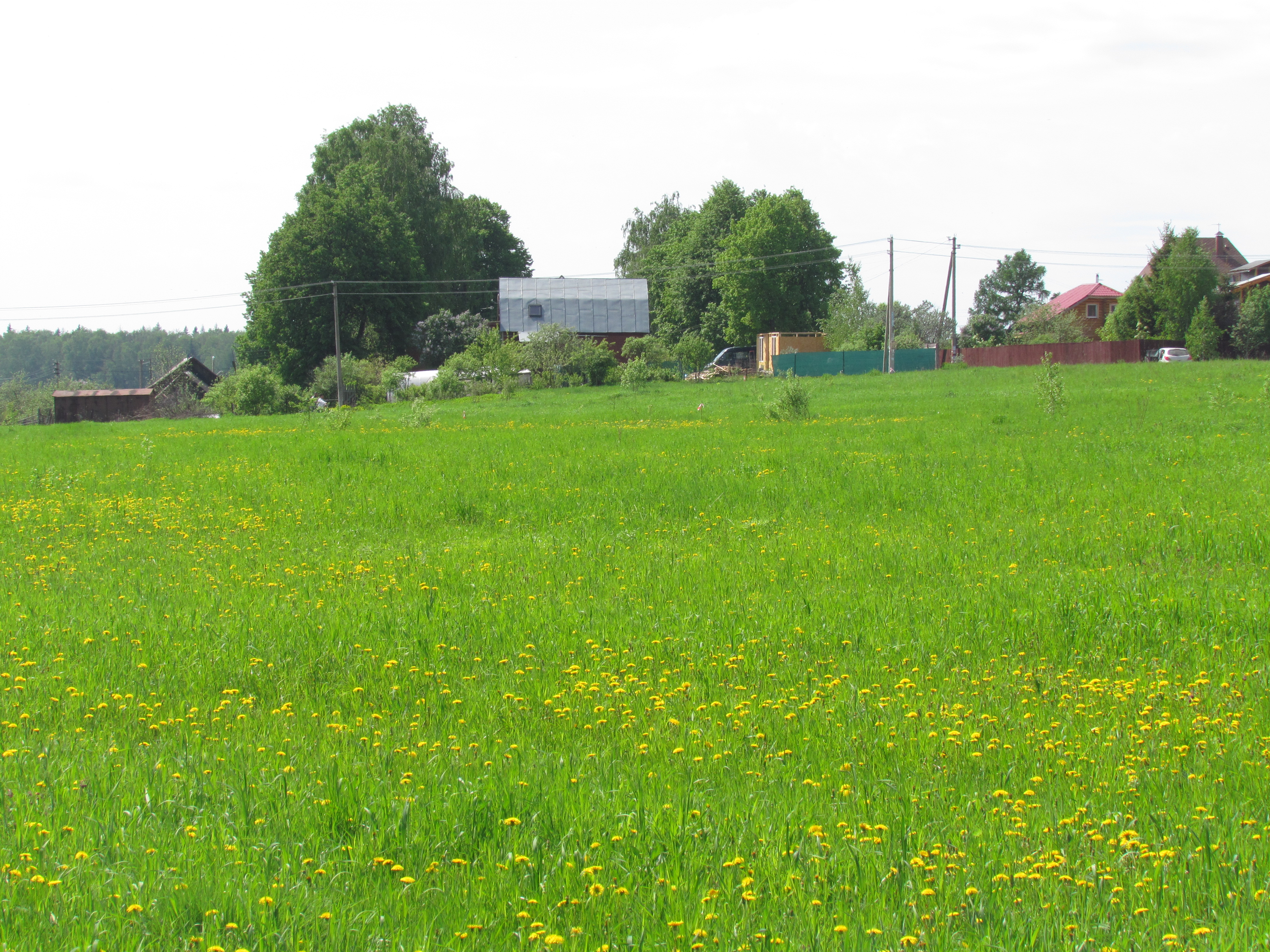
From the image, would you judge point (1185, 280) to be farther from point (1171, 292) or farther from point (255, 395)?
point (255, 395)

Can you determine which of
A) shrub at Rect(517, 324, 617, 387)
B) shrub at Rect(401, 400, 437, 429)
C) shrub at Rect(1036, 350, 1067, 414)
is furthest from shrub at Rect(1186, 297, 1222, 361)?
shrub at Rect(401, 400, 437, 429)

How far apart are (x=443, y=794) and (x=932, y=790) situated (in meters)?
2.20

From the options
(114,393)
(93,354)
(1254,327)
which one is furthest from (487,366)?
(93,354)

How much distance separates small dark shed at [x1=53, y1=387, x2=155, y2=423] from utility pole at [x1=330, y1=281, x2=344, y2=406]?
1094 cm

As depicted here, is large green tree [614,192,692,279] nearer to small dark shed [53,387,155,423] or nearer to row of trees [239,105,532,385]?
row of trees [239,105,532,385]

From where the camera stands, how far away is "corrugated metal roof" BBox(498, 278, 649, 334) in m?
74.8

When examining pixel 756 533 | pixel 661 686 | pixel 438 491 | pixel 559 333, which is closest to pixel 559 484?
pixel 438 491

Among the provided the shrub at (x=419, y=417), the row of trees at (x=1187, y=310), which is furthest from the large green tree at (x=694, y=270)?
the shrub at (x=419, y=417)

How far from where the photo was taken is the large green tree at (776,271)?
73.4 metres

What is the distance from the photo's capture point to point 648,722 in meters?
5.07

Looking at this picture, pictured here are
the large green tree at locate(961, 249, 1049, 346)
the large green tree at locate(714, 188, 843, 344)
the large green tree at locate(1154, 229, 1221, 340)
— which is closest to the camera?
the large green tree at locate(1154, 229, 1221, 340)

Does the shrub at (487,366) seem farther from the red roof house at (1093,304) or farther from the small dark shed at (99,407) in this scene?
the red roof house at (1093,304)

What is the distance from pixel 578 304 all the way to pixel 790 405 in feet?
170

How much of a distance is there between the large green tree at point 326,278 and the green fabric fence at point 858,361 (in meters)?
29.7
